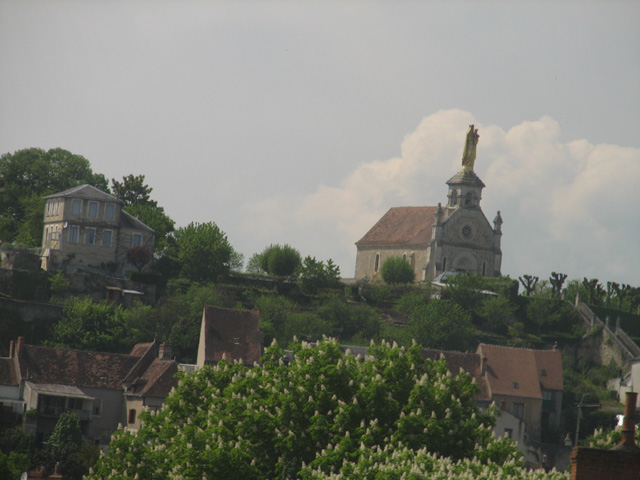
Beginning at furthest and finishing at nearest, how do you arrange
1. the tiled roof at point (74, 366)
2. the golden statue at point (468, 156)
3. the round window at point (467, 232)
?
the golden statue at point (468, 156)
the round window at point (467, 232)
the tiled roof at point (74, 366)

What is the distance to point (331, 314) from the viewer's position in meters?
87.8

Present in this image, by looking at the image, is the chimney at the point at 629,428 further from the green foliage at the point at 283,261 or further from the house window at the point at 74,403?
the green foliage at the point at 283,261

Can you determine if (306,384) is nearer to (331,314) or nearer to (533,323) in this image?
(331,314)

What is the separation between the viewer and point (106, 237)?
88.9 metres

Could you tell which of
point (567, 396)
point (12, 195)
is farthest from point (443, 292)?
point (12, 195)

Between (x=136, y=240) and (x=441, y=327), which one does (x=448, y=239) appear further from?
(x=136, y=240)

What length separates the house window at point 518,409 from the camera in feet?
249

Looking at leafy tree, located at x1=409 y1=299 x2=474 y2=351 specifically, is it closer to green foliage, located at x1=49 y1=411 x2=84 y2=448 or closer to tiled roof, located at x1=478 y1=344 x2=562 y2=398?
tiled roof, located at x1=478 y1=344 x2=562 y2=398

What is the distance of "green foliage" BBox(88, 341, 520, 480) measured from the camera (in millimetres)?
31562

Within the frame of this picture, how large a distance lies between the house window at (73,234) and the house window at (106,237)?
1678 mm

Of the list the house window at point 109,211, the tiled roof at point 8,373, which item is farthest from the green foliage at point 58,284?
the tiled roof at point 8,373

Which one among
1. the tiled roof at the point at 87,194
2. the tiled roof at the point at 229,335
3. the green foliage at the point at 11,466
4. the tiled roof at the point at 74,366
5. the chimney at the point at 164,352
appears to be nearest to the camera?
the green foliage at the point at 11,466

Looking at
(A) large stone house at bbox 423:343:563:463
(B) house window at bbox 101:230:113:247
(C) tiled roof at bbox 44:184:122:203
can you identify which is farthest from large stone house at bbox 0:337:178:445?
(C) tiled roof at bbox 44:184:122:203

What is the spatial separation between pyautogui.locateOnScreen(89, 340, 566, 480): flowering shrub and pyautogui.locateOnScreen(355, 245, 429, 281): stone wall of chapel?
70.3m
